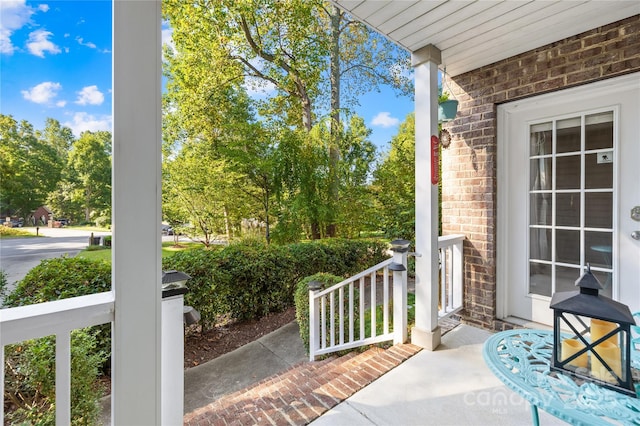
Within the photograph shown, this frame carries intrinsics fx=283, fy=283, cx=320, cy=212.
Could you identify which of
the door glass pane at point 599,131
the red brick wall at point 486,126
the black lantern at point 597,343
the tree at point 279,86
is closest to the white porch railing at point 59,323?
the black lantern at point 597,343

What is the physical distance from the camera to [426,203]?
240cm

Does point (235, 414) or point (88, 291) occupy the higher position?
point (88, 291)

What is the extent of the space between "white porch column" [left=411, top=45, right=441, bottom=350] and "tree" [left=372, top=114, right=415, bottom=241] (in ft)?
13.6

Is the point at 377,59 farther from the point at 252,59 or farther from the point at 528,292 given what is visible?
the point at 528,292

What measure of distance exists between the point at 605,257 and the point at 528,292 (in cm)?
64

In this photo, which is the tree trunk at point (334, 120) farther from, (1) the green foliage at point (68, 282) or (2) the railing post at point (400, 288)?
(1) the green foliage at point (68, 282)

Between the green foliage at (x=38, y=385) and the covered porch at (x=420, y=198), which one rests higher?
the covered porch at (x=420, y=198)

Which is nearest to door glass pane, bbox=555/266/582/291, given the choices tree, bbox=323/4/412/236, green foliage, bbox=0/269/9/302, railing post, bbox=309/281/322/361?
railing post, bbox=309/281/322/361

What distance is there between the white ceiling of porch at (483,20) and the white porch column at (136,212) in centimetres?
137

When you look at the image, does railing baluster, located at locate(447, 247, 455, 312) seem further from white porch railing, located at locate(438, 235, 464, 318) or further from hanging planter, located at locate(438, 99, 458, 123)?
hanging planter, located at locate(438, 99, 458, 123)

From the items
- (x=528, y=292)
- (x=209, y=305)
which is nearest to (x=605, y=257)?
(x=528, y=292)

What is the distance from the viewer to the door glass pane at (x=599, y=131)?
7.23 ft

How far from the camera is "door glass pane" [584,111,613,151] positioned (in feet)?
7.23

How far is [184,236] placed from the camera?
592 cm
